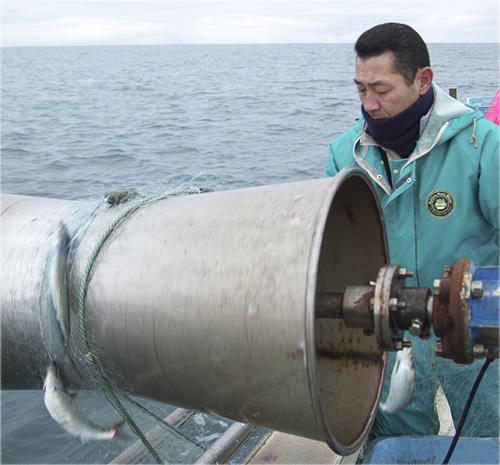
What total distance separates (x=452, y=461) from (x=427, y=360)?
1.37 ft

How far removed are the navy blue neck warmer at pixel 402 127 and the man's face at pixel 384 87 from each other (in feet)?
0.10

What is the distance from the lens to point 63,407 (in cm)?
178

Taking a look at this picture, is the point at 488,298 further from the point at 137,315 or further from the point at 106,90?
the point at 106,90

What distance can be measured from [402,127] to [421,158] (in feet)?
0.50

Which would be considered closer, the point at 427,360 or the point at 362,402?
the point at 362,402

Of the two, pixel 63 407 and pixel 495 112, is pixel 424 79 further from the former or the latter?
pixel 495 112

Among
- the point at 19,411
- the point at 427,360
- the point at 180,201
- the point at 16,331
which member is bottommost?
the point at 19,411

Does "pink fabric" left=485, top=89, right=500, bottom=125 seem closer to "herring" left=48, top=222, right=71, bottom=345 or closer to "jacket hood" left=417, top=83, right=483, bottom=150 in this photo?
"jacket hood" left=417, top=83, right=483, bottom=150

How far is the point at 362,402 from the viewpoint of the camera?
6.38 ft

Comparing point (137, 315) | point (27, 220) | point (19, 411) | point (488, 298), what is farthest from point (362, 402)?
point (19, 411)

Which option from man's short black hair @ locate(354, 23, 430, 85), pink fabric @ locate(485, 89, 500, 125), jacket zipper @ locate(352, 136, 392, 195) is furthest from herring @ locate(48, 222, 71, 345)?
pink fabric @ locate(485, 89, 500, 125)

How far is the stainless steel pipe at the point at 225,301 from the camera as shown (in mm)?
1419

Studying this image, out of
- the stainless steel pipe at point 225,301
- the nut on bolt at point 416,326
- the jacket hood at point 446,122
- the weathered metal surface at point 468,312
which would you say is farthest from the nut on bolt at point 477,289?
the jacket hood at point 446,122

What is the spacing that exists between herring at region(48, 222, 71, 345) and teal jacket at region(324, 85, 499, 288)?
129cm
